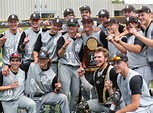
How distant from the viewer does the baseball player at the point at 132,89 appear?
5.02 m

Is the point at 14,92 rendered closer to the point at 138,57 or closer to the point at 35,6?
the point at 138,57

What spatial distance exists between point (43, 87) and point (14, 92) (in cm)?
57

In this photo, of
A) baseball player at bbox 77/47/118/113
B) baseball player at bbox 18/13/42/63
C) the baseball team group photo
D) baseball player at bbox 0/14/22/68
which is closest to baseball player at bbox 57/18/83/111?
the baseball team group photo

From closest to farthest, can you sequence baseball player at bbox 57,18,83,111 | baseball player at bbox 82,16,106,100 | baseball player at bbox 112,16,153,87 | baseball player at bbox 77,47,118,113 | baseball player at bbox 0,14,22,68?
1. baseball player at bbox 77,47,118,113
2. baseball player at bbox 112,16,153,87
3. baseball player at bbox 82,16,106,100
4. baseball player at bbox 57,18,83,111
5. baseball player at bbox 0,14,22,68

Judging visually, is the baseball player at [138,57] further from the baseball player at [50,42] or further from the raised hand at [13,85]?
the raised hand at [13,85]

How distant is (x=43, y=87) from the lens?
6.60 meters

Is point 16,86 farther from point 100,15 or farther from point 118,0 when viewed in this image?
point 118,0

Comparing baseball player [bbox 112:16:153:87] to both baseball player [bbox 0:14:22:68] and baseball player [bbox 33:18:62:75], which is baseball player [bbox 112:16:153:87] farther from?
baseball player [bbox 0:14:22:68]

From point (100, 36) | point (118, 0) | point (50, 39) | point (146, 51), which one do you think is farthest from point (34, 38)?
point (118, 0)

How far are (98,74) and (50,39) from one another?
5.71 feet

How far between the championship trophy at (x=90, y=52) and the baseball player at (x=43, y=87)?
902 millimetres

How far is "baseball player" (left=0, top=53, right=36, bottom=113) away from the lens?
630 centimetres

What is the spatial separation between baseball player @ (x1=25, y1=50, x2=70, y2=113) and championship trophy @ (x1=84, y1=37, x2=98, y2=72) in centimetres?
90

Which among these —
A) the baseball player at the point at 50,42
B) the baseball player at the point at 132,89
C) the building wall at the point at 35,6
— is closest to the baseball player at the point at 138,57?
the baseball player at the point at 132,89
